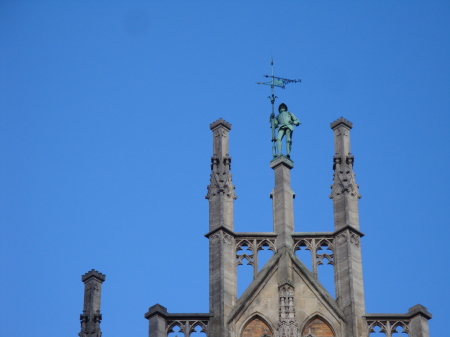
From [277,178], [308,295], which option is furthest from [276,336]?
[277,178]

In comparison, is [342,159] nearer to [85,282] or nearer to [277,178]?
[277,178]

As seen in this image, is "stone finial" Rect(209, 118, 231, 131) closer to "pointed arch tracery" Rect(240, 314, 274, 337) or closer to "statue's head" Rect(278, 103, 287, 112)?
"statue's head" Rect(278, 103, 287, 112)

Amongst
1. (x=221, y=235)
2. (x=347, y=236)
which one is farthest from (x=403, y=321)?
(x=221, y=235)

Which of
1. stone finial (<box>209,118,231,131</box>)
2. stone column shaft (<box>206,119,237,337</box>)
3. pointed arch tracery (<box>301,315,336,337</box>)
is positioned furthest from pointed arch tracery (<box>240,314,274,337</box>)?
stone finial (<box>209,118,231,131</box>)

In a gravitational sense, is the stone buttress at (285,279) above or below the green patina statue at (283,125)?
below

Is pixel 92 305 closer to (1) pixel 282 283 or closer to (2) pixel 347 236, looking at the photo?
(1) pixel 282 283

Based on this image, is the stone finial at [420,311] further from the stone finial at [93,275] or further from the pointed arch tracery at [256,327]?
the stone finial at [93,275]

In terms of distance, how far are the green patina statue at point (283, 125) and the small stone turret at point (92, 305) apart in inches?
252

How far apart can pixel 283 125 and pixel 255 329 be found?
6.65 m

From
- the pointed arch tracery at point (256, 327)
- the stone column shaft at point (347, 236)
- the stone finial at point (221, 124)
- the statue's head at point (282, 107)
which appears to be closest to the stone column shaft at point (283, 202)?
the stone column shaft at point (347, 236)

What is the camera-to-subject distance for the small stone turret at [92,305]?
50938 mm

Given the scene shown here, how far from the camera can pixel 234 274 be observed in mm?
52500

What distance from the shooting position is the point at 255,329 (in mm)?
51688

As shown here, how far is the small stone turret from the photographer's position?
167ft
